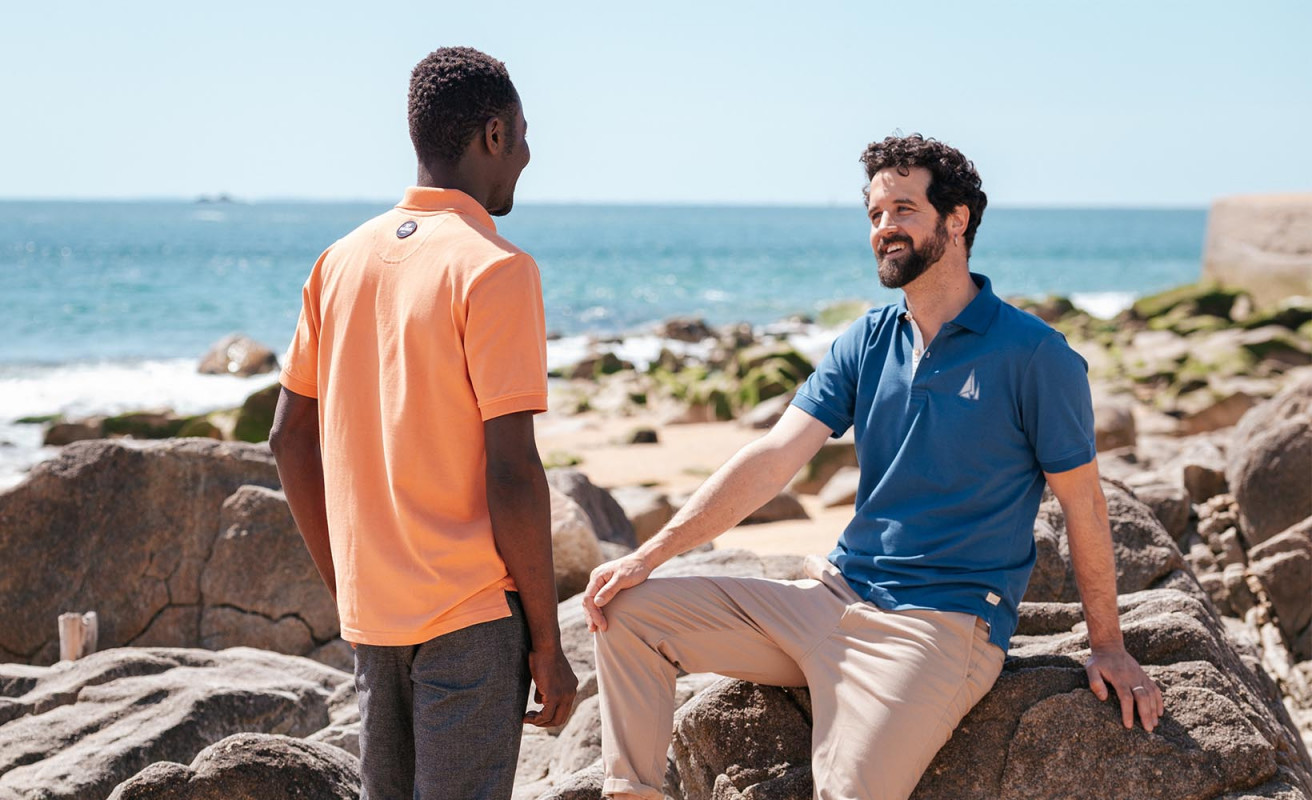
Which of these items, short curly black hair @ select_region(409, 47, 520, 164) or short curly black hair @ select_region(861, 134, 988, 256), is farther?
short curly black hair @ select_region(861, 134, 988, 256)

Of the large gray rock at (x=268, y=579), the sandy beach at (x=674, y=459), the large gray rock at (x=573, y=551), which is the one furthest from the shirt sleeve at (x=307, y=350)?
the sandy beach at (x=674, y=459)

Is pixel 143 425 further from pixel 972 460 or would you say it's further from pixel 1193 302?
pixel 1193 302

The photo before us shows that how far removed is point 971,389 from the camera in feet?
11.2

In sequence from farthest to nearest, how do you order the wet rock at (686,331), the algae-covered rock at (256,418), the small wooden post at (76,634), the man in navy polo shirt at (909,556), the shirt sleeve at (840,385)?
the wet rock at (686,331) < the algae-covered rock at (256,418) < the small wooden post at (76,634) < the shirt sleeve at (840,385) < the man in navy polo shirt at (909,556)

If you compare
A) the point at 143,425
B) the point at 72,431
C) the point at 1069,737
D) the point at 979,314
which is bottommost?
→ the point at 72,431

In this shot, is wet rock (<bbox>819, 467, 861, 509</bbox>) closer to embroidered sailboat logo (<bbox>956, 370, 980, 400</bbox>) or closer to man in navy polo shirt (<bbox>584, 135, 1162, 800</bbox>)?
man in navy polo shirt (<bbox>584, 135, 1162, 800</bbox>)

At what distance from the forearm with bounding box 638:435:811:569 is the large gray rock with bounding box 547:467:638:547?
4.26 metres

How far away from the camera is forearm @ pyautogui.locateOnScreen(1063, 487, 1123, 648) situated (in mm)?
3305

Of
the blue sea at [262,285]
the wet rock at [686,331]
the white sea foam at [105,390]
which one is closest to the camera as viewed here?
the white sea foam at [105,390]

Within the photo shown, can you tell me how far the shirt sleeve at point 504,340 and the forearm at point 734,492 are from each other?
3.24ft

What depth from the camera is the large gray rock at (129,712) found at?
4.16m

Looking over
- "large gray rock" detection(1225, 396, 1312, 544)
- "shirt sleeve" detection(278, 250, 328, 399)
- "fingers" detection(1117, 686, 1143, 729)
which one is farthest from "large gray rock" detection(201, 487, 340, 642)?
"large gray rock" detection(1225, 396, 1312, 544)

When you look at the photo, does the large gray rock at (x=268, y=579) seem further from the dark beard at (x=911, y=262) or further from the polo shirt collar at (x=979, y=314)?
the polo shirt collar at (x=979, y=314)

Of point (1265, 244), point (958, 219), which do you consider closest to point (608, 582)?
point (958, 219)
